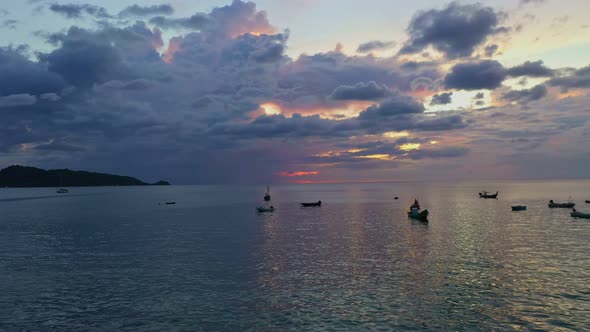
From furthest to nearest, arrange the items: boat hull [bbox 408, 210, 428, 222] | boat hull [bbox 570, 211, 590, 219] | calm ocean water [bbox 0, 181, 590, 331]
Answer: boat hull [bbox 570, 211, 590, 219], boat hull [bbox 408, 210, 428, 222], calm ocean water [bbox 0, 181, 590, 331]

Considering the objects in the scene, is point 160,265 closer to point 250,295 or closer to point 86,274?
point 86,274

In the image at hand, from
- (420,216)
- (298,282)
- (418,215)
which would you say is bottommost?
(298,282)

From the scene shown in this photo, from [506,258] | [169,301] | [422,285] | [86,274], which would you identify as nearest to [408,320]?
[422,285]

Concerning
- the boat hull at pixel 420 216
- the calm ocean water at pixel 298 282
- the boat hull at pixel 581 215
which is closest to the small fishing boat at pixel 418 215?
the boat hull at pixel 420 216

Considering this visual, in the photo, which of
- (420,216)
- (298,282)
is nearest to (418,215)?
(420,216)

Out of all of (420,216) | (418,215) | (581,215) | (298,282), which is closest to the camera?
(298,282)

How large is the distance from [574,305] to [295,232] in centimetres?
5220

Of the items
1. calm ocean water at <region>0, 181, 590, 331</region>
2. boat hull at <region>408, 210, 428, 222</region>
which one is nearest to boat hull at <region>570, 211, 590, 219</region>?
calm ocean water at <region>0, 181, 590, 331</region>

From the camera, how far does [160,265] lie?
4819 centimetres

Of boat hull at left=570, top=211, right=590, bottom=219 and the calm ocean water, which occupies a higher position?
boat hull at left=570, top=211, right=590, bottom=219

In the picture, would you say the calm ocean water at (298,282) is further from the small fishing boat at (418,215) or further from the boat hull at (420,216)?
the small fishing boat at (418,215)

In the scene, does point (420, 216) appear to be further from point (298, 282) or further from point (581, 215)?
point (298, 282)

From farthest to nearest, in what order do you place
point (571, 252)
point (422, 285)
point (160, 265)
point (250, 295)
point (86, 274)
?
point (571, 252) → point (160, 265) → point (86, 274) → point (422, 285) → point (250, 295)

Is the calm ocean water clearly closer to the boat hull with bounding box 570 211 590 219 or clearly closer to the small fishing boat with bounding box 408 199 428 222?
the small fishing boat with bounding box 408 199 428 222
